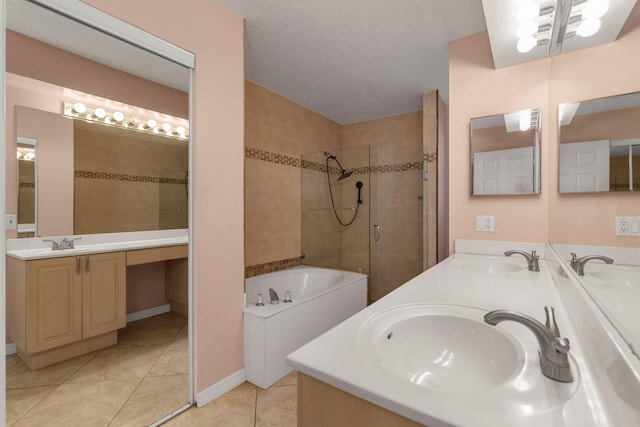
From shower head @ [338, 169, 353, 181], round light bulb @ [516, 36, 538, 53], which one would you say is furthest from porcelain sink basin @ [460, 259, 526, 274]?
shower head @ [338, 169, 353, 181]

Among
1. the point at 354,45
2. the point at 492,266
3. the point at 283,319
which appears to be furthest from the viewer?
the point at 354,45

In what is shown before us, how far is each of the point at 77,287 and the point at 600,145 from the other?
2.21m

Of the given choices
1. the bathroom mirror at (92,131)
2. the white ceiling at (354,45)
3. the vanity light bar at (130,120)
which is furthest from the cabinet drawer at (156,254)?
the white ceiling at (354,45)

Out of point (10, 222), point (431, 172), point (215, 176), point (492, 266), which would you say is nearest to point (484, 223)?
point (492, 266)

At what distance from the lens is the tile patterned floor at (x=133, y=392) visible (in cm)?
125

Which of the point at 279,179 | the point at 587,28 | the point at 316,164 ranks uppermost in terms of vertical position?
the point at 587,28

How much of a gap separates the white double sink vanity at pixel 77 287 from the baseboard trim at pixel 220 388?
54 centimetres

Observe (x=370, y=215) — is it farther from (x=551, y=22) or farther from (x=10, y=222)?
(x=10, y=222)

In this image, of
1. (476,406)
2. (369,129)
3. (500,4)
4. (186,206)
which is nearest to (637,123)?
(476,406)

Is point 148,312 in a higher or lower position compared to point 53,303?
lower

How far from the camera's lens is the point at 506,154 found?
196cm

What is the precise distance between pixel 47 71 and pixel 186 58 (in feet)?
2.12

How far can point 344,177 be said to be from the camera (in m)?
3.80

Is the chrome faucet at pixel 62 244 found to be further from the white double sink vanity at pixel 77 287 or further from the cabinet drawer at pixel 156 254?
the cabinet drawer at pixel 156 254
